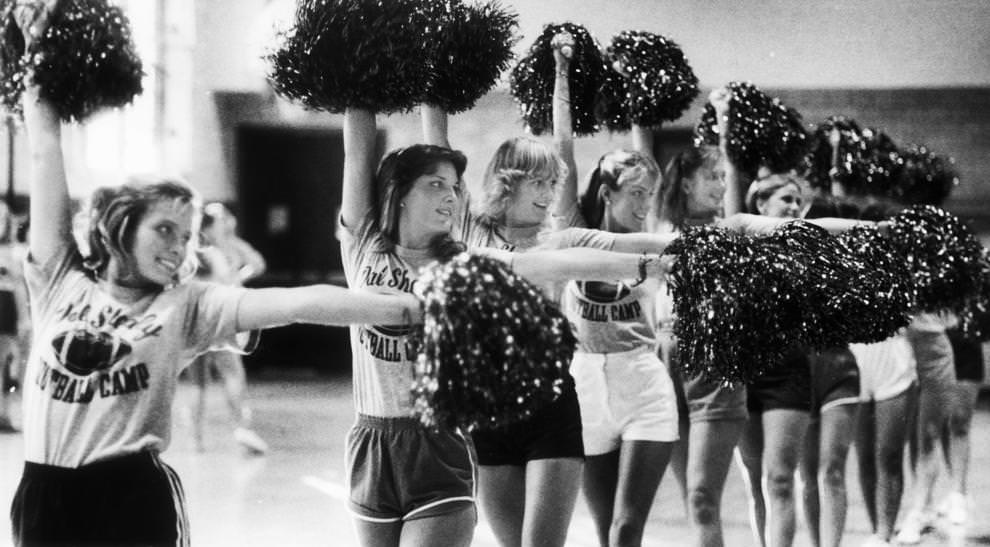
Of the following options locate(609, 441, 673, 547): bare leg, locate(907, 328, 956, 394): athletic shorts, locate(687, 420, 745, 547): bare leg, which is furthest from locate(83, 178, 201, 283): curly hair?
locate(907, 328, 956, 394): athletic shorts

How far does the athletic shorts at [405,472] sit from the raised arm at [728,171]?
1.17 meters

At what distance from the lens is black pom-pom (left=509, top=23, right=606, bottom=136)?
2.86 m

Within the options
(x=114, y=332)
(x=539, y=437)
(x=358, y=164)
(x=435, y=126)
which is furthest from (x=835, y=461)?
(x=114, y=332)

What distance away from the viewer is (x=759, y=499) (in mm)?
3607

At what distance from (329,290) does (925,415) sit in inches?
138

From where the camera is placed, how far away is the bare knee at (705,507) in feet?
10.3

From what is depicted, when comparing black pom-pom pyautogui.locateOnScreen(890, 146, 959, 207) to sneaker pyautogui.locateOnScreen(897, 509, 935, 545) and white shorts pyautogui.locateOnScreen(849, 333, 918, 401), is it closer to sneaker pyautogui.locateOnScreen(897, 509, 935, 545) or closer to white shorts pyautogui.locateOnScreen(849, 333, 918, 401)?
white shorts pyautogui.locateOnScreen(849, 333, 918, 401)

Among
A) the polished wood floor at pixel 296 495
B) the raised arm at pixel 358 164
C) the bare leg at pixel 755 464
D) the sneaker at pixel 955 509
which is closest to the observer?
the raised arm at pixel 358 164

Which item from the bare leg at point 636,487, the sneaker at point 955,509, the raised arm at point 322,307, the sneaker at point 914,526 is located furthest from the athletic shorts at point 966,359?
the raised arm at point 322,307

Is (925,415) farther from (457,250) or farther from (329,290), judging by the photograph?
(329,290)

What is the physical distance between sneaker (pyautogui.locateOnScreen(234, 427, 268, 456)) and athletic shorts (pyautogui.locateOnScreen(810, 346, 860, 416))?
3166 mm

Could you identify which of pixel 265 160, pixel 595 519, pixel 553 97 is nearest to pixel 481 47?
pixel 553 97

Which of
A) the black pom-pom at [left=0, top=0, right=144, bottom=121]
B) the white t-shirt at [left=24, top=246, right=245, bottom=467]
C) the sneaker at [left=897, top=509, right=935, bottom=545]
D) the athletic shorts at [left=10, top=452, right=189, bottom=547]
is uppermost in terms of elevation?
the black pom-pom at [left=0, top=0, right=144, bottom=121]

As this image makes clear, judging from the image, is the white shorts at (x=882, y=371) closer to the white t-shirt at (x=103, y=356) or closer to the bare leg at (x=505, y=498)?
the bare leg at (x=505, y=498)
